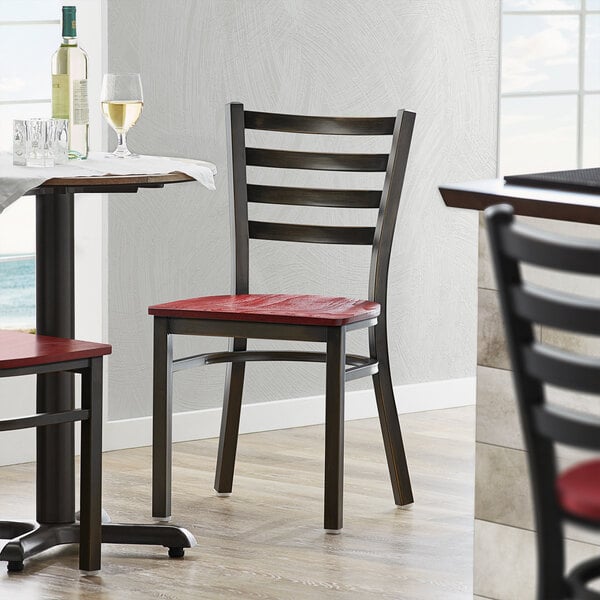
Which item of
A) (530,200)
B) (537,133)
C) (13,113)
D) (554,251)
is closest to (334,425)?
(530,200)

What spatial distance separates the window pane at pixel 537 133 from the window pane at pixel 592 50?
10 centimetres

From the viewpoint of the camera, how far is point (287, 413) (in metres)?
4.02

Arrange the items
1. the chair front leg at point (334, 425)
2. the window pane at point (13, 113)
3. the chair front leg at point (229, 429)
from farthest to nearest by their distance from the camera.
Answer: the window pane at point (13, 113) < the chair front leg at point (229, 429) < the chair front leg at point (334, 425)

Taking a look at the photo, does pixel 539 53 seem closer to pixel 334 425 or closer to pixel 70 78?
pixel 334 425

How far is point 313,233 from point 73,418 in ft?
3.20

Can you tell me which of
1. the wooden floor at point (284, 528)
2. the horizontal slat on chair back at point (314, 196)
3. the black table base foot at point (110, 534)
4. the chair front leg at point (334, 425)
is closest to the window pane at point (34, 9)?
the horizontal slat on chair back at point (314, 196)

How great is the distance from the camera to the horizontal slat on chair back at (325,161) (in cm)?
315

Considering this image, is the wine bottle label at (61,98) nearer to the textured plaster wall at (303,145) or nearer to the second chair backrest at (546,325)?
the textured plaster wall at (303,145)

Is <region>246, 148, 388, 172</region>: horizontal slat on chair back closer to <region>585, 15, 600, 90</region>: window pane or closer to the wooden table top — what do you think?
the wooden table top

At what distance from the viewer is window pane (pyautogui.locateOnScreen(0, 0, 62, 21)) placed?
140 inches

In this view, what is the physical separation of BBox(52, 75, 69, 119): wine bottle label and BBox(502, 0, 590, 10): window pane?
2202mm

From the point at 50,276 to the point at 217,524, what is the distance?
0.71m

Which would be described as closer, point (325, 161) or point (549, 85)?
point (325, 161)

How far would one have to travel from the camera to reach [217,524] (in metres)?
3.00
